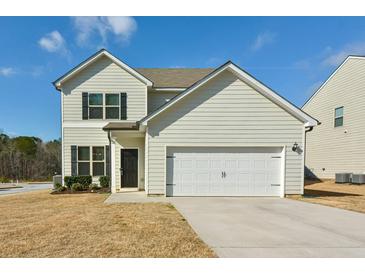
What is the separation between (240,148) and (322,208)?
3767 mm

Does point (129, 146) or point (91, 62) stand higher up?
point (91, 62)

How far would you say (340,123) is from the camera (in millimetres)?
18516

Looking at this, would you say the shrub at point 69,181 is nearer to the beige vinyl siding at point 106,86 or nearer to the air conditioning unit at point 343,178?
the beige vinyl siding at point 106,86

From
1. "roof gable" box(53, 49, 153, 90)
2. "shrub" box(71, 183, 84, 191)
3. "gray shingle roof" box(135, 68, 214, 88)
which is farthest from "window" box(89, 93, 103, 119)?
"shrub" box(71, 183, 84, 191)

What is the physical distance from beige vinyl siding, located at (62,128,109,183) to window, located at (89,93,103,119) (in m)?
0.77

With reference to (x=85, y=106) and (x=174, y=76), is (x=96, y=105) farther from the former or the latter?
(x=174, y=76)

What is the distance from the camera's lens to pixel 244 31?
32.3 ft

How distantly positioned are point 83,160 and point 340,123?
60.4 feet

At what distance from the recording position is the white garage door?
411 inches

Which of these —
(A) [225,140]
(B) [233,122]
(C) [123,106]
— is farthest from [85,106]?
(B) [233,122]

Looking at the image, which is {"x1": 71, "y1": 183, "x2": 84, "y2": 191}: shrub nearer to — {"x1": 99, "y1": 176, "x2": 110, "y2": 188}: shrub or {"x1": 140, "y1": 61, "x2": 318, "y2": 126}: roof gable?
{"x1": 99, "y1": 176, "x2": 110, "y2": 188}: shrub
